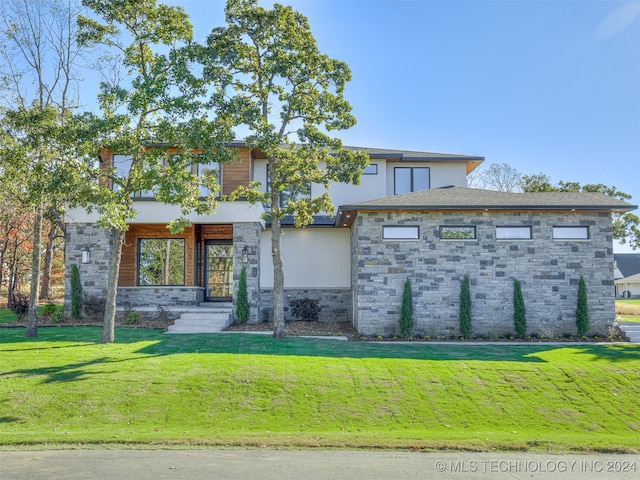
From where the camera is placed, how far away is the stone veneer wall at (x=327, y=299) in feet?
62.7

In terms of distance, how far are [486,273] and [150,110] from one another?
1027 centimetres

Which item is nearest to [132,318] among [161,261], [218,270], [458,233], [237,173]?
[161,261]

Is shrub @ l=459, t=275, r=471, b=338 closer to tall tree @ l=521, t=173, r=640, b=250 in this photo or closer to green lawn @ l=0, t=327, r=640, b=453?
green lawn @ l=0, t=327, r=640, b=453

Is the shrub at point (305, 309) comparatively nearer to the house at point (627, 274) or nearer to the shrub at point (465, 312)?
the shrub at point (465, 312)

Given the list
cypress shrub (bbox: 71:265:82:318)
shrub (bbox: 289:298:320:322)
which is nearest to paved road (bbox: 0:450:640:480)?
cypress shrub (bbox: 71:265:82:318)

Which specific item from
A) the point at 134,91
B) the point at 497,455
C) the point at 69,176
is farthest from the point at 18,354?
the point at 497,455

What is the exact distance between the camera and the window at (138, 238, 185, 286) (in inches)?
770

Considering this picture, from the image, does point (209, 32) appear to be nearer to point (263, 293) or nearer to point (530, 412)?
point (263, 293)

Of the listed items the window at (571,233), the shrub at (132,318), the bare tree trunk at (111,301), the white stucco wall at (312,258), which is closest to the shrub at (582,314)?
the window at (571,233)

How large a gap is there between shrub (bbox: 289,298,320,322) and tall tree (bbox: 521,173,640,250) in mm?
18293

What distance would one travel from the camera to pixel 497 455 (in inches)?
276

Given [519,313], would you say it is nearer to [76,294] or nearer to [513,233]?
[513,233]

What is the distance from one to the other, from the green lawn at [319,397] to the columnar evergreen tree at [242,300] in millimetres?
4357

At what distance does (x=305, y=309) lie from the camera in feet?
61.7
